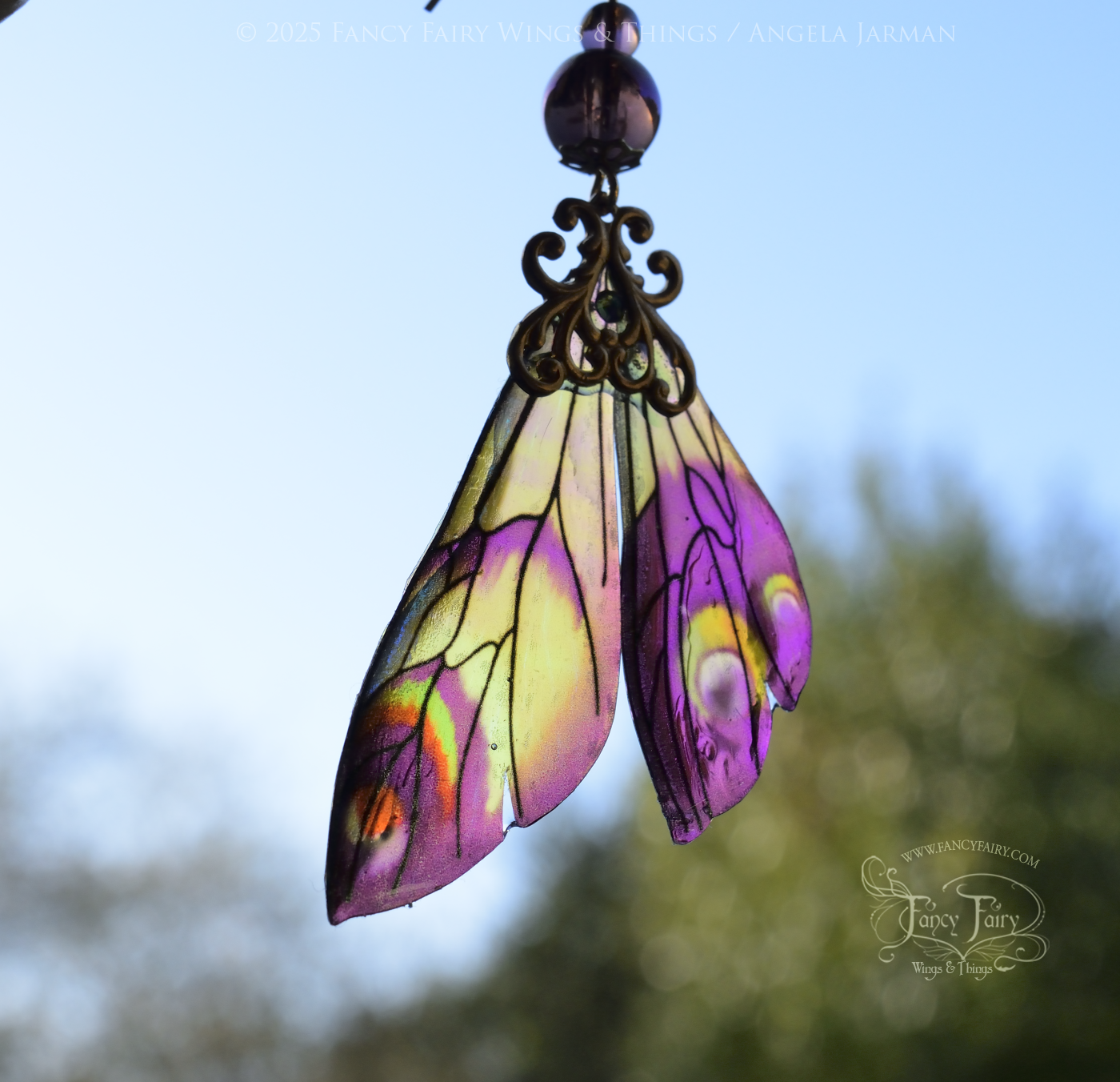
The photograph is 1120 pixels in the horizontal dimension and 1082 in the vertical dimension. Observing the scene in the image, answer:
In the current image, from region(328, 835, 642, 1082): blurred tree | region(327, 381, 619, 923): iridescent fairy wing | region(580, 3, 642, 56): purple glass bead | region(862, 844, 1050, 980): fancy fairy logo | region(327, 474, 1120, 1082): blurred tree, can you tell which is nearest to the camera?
region(327, 381, 619, 923): iridescent fairy wing

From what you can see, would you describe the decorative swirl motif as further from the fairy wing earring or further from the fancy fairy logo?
the fancy fairy logo

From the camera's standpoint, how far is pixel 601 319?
62 cm

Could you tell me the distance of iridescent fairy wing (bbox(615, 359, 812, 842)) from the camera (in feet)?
2.05

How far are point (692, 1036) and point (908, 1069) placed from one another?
3.45 feet

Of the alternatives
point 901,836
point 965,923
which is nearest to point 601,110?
point 965,923

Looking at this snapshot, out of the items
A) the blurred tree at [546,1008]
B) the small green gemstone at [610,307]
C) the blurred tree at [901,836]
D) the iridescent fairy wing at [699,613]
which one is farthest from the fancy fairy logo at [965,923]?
the small green gemstone at [610,307]

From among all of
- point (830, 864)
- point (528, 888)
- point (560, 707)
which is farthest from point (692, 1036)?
point (560, 707)

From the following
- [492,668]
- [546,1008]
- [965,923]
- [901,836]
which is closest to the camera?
[492,668]

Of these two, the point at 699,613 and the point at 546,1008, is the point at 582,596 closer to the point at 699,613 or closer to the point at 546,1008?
the point at 699,613

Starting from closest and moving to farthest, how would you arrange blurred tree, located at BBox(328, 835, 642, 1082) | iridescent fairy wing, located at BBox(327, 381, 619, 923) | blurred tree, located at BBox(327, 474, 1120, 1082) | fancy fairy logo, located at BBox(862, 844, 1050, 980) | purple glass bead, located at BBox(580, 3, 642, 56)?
iridescent fairy wing, located at BBox(327, 381, 619, 923), purple glass bead, located at BBox(580, 3, 642, 56), fancy fairy logo, located at BBox(862, 844, 1050, 980), blurred tree, located at BBox(327, 474, 1120, 1082), blurred tree, located at BBox(328, 835, 642, 1082)

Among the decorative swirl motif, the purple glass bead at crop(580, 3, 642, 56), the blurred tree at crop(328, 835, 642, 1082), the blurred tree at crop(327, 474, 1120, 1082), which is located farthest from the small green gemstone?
the blurred tree at crop(328, 835, 642, 1082)

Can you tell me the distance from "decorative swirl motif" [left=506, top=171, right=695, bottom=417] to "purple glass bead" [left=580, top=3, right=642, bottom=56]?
0.27ft

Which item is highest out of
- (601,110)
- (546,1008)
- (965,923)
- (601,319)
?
(601,110)

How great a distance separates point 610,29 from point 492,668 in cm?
38
